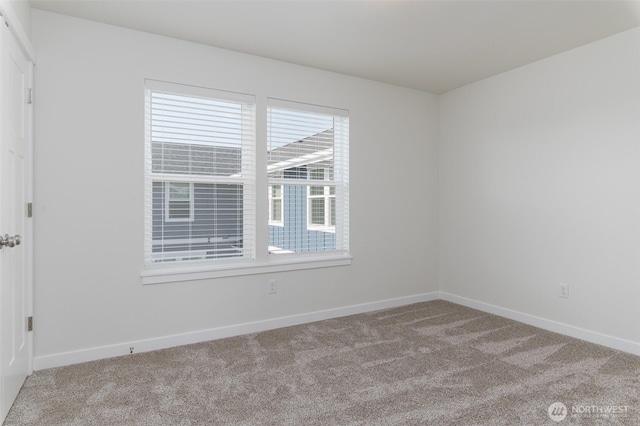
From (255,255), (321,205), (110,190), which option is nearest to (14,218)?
(110,190)

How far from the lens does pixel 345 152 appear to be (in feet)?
13.3

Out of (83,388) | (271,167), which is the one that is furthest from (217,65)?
(83,388)

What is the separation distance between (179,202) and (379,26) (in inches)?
85.8

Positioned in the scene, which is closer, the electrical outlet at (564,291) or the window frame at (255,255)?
the window frame at (255,255)

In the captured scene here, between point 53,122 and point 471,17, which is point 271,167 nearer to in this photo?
point 53,122

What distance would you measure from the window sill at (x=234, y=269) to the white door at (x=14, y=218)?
31.9 inches

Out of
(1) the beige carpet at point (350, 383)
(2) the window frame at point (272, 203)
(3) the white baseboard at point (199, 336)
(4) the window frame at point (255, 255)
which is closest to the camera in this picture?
(1) the beige carpet at point (350, 383)

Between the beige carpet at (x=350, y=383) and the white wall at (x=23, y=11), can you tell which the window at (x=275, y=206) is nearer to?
the beige carpet at (x=350, y=383)

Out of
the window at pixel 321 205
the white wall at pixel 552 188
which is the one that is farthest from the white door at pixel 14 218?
the white wall at pixel 552 188

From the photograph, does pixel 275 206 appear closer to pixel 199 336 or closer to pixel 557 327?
pixel 199 336

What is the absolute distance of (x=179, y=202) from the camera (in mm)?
3240

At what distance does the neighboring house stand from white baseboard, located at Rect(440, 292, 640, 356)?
1.78 m

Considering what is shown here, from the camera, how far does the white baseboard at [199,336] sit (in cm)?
275

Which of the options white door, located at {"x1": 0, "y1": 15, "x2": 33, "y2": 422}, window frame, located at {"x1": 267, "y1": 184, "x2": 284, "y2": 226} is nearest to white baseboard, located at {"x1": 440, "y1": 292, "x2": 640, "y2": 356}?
window frame, located at {"x1": 267, "y1": 184, "x2": 284, "y2": 226}
